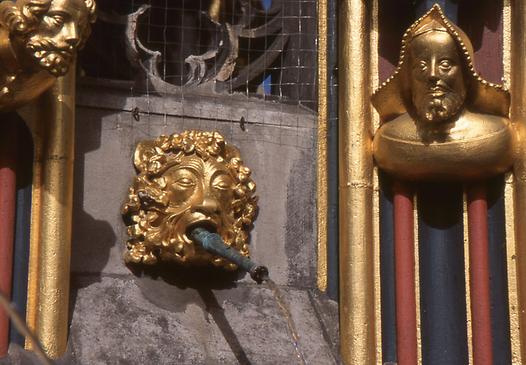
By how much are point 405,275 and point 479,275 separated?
0.28m

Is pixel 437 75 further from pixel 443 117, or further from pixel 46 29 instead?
pixel 46 29

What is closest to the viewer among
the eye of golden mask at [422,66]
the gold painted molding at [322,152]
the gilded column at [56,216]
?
the gilded column at [56,216]

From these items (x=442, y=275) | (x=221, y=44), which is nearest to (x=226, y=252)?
(x=442, y=275)

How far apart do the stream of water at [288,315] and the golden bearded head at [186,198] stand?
0.61ft

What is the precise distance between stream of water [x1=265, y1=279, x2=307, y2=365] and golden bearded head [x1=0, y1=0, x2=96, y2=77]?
1119 millimetres

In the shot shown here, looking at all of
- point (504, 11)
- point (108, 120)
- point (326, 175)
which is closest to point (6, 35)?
point (108, 120)

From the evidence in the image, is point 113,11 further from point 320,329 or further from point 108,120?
point 320,329

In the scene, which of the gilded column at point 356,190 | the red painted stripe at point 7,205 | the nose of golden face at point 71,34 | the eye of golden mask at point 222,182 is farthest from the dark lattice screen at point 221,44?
the nose of golden face at point 71,34

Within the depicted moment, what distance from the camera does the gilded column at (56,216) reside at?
24.7 ft

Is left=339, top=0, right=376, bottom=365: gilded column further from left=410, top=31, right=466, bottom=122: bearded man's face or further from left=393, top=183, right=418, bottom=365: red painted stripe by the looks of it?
left=410, top=31, right=466, bottom=122: bearded man's face

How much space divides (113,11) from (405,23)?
1.17 meters

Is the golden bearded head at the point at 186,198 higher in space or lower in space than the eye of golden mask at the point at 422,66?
lower

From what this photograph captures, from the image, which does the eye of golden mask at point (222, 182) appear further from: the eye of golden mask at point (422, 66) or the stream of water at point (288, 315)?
the eye of golden mask at point (422, 66)

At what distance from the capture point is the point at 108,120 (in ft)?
26.8
